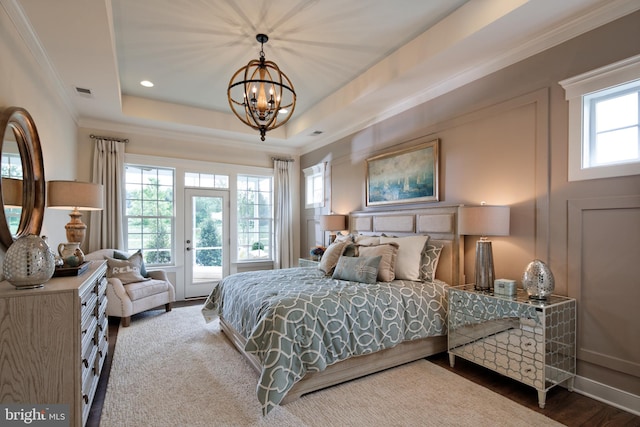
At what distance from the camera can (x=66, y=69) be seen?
10.4ft

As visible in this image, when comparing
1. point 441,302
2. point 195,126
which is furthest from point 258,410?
point 195,126

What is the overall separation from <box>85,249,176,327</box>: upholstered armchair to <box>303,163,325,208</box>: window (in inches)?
109

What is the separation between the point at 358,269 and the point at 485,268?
113 centimetres

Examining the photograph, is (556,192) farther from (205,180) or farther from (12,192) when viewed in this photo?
(205,180)

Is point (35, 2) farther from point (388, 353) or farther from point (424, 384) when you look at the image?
point (424, 384)

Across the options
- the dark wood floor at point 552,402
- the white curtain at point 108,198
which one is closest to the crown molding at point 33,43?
the white curtain at point 108,198

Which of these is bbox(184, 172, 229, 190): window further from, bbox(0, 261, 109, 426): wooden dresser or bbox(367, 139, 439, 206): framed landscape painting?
bbox(0, 261, 109, 426): wooden dresser

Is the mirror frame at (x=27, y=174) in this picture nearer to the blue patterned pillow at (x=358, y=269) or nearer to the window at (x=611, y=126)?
the blue patterned pillow at (x=358, y=269)

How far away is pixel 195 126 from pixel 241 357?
3.65 m

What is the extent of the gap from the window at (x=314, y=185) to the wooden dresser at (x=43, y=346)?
423 centimetres

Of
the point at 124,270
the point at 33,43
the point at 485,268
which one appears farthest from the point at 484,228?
the point at 124,270

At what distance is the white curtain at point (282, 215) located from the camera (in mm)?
6172

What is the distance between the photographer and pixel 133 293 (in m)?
4.11

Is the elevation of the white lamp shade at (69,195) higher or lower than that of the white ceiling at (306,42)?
lower
